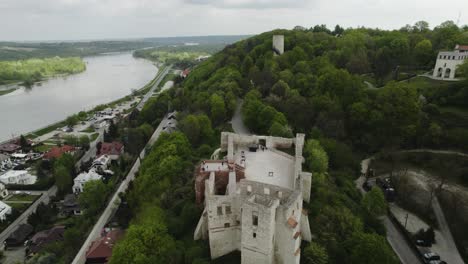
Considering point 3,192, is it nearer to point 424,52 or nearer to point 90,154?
point 90,154

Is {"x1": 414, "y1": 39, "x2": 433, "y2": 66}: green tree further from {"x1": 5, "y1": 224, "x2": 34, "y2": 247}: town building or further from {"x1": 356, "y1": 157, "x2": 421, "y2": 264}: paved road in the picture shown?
{"x1": 5, "y1": 224, "x2": 34, "y2": 247}: town building

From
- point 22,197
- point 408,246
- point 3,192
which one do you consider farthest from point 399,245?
point 3,192

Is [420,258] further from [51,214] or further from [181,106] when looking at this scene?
[181,106]

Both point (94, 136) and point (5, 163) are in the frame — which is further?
point (94, 136)

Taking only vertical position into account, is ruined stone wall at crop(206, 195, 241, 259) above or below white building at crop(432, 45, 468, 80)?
below

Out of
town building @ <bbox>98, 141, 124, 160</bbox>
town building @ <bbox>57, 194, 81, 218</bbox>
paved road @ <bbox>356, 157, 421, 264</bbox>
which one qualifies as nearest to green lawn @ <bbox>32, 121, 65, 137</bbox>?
town building @ <bbox>98, 141, 124, 160</bbox>

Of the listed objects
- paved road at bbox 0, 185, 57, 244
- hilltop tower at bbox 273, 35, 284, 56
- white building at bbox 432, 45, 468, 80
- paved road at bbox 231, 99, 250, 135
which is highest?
hilltop tower at bbox 273, 35, 284, 56

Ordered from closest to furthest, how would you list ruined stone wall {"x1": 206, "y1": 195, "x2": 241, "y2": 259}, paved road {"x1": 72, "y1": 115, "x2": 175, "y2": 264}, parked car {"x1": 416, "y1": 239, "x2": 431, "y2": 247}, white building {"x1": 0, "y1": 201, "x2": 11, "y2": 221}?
ruined stone wall {"x1": 206, "y1": 195, "x2": 241, "y2": 259}, parked car {"x1": 416, "y1": 239, "x2": 431, "y2": 247}, paved road {"x1": 72, "y1": 115, "x2": 175, "y2": 264}, white building {"x1": 0, "y1": 201, "x2": 11, "y2": 221}

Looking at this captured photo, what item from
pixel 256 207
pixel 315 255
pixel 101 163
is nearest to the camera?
pixel 256 207
